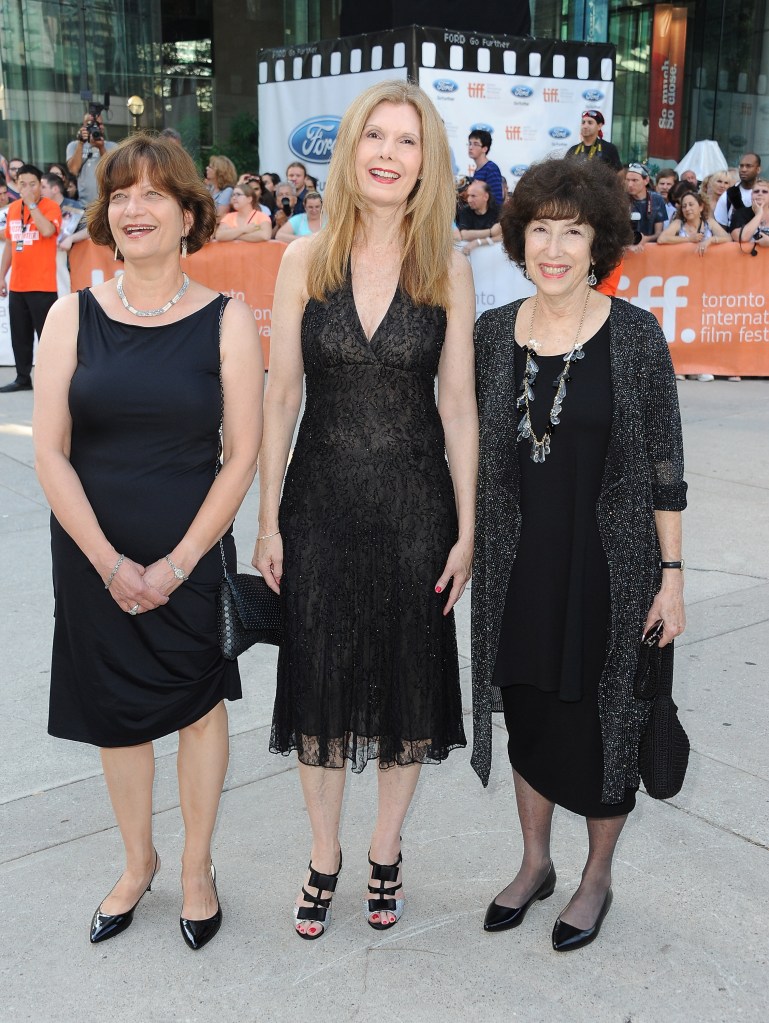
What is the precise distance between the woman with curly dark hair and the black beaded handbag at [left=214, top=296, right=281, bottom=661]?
1.79 feet

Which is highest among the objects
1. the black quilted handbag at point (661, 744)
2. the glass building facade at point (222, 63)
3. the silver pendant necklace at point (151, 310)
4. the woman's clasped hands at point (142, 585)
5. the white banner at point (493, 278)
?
the glass building facade at point (222, 63)

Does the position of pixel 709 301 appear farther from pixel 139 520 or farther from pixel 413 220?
pixel 139 520

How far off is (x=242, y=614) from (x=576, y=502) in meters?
0.87

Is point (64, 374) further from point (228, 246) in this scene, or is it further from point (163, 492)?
point (228, 246)

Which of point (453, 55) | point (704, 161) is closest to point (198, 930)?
point (453, 55)

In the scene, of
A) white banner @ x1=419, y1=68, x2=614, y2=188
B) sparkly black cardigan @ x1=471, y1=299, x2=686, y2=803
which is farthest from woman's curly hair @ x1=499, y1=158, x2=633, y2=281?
white banner @ x1=419, y1=68, x2=614, y2=188

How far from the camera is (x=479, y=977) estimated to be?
8.70 ft

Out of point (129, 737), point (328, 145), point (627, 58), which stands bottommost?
point (129, 737)

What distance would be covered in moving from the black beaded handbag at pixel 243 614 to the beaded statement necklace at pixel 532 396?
2.49 ft

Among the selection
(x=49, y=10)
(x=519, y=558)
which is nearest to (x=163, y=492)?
(x=519, y=558)

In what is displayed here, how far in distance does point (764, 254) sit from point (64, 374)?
961 centimetres

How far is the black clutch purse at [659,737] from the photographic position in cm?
271

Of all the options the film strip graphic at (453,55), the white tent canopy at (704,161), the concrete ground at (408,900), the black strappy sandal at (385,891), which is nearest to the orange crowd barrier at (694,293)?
the film strip graphic at (453,55)

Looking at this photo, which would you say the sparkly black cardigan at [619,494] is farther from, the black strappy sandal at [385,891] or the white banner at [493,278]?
the white banner at [493,278]
